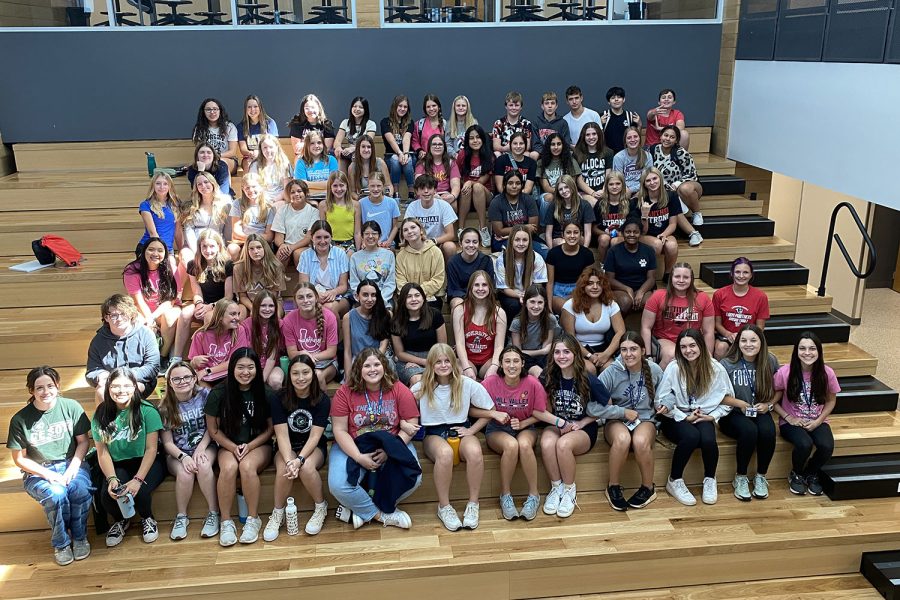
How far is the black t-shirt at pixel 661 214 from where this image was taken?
6.04 m

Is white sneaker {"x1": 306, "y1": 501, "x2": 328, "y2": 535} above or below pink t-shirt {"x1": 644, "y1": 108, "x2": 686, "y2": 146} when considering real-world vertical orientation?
below

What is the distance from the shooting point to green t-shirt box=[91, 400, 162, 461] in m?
4.28

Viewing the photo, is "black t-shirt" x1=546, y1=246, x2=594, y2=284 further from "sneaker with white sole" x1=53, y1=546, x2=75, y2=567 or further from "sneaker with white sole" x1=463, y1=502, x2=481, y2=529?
"sneaker with white sole" x1=53, y1=546, x2=75, y2=567

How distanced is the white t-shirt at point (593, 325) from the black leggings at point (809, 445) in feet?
4.01

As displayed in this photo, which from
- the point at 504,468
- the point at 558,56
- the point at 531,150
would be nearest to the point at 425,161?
the point at 531,150

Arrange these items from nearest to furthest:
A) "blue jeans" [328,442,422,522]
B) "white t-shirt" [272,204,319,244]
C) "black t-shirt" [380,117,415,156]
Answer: "blue jeans" [328,442,422,522] → "white t-shirt" [272,204,319,244] → "black t-shirt" [380,117,415,156]

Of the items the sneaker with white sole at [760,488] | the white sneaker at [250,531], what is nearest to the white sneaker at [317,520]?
the white sneaker at [250,531]

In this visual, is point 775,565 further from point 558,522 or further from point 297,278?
point 297,278

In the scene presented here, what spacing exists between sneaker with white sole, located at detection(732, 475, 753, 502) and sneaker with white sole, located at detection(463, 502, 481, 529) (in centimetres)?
158

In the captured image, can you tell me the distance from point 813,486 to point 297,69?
5.60 m

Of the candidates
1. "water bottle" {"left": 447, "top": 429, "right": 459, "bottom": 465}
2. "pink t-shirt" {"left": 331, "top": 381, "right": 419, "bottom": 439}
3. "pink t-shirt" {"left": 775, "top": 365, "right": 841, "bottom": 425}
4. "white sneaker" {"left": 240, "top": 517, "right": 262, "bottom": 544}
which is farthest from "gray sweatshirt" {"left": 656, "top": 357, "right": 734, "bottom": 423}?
"white sneaker" {"left": 240, "top": 517, "right": 262, "bottom": 544}

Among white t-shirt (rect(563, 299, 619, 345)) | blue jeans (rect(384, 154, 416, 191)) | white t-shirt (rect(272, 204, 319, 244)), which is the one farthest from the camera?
blue jeans (rect(384, 154, 416, 191))

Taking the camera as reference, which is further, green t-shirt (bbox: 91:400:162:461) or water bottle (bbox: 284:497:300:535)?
water bottle (bbox: 284:497:300:535)

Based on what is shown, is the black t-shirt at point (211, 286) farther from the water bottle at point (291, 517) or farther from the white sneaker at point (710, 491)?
the white sneaker at point (710, 491)
